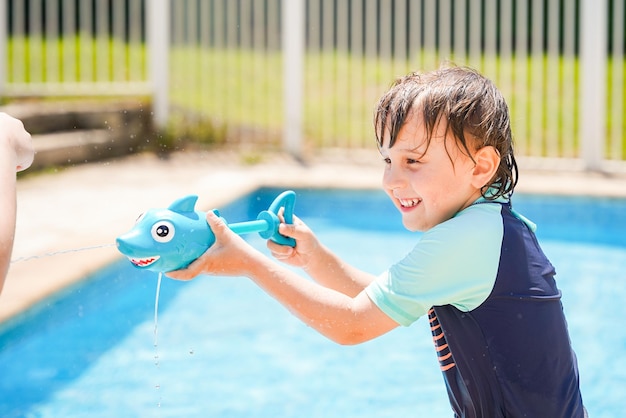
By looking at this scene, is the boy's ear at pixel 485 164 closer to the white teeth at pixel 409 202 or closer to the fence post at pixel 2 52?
the white teeth at pixel 409 202

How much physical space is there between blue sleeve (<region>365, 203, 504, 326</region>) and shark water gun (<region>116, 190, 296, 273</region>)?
382 millimetres

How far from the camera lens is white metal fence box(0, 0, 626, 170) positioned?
7.74 m

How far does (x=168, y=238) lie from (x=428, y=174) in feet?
1.78

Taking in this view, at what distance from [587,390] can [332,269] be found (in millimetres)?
1808

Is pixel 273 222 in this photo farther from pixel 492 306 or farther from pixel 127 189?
pixel 127 189

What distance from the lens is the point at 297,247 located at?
7.32 feet

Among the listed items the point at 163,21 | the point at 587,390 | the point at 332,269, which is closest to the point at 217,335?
the point at 587,390

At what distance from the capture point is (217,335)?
4207mm

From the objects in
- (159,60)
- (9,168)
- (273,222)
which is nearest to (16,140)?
(9,168)

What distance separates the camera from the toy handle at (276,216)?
215cm

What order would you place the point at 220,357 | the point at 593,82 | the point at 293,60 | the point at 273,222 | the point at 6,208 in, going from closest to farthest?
1. the point at 6,208
2. the point at 273,222
3. the point at 220,357
4. the point at 593,82
5. the point at 293,60

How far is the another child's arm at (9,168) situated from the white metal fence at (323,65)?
5856mm

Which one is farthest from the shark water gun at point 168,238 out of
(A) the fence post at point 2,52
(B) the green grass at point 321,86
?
(A) the fence post at point 2,52

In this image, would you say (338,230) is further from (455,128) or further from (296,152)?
(455,128)
